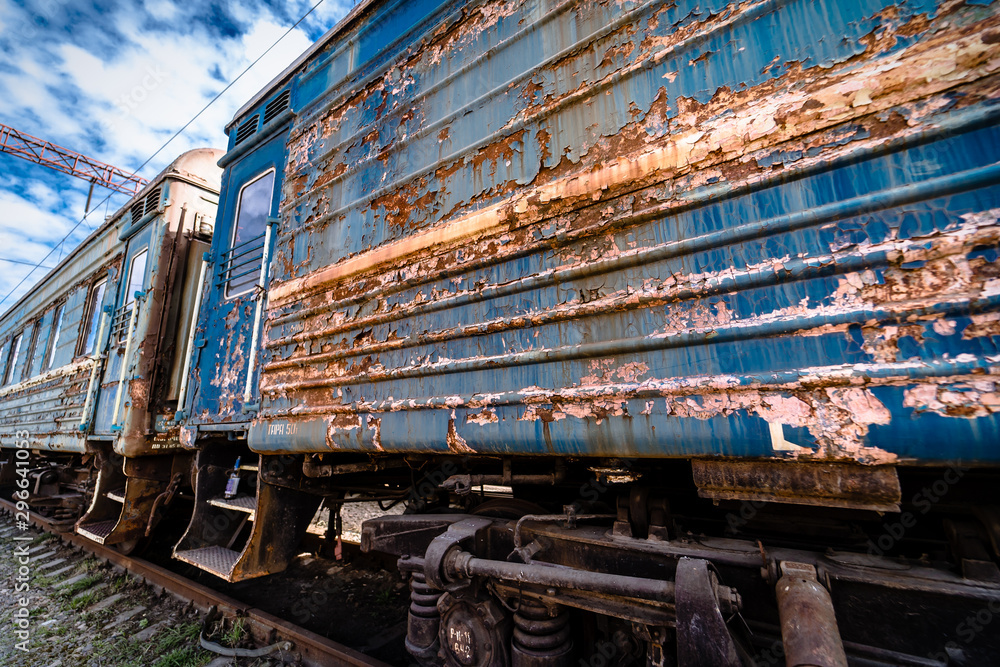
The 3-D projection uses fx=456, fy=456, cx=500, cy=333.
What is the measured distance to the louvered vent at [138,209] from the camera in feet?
18.9

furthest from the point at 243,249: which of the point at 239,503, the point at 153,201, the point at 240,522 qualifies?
the point at 153,201

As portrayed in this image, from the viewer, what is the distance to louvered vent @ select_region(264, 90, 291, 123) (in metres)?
3.76

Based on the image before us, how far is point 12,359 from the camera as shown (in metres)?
10.3

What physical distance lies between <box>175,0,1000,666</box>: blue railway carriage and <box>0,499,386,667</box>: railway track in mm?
518

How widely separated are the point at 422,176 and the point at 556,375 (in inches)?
55.2

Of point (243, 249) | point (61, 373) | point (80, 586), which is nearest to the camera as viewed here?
point (243, 249)

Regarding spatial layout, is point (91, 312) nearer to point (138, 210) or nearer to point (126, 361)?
point (138, 210)

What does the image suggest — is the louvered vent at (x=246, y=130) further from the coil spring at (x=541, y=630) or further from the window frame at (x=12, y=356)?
the window frame at (x=12, y=356)

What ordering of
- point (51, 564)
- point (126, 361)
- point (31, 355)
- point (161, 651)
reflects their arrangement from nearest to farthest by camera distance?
point (161, 651), point (126, 361), point (51, 564), point (31, 355)

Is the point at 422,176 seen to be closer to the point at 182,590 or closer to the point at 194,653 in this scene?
the point at 194,653

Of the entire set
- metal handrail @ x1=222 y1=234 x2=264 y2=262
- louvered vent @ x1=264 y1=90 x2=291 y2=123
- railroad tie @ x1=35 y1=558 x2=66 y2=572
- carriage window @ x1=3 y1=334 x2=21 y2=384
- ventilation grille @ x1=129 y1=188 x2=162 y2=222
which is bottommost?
railroad tie @ x1=35 y1=558 x2=66 y2=572

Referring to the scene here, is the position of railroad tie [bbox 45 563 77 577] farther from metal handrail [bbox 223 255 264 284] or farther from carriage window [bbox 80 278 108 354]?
metal handrail [bbox 223 255 264 284]

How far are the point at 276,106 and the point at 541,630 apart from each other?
13.9ft

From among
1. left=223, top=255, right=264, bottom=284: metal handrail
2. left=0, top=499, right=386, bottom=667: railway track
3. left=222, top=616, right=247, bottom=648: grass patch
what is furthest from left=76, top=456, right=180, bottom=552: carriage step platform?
left=223, top=255, right=264, bottom=284: metal handrail
